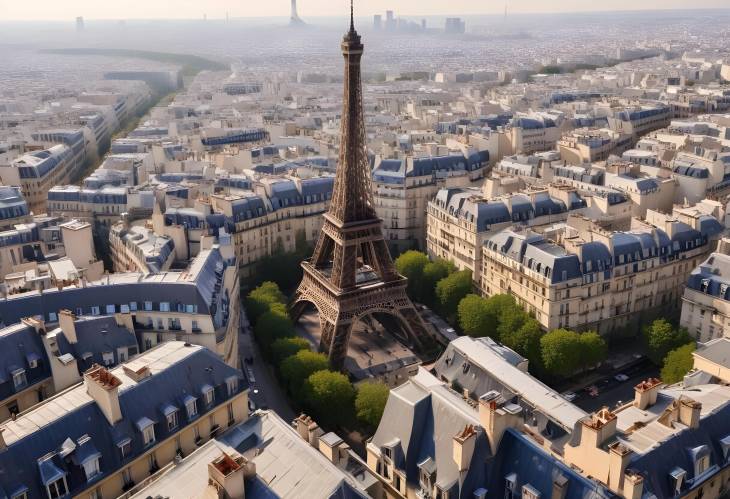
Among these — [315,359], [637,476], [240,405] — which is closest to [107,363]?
[240,405]

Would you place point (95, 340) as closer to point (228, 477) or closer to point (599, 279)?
point (228, 477)

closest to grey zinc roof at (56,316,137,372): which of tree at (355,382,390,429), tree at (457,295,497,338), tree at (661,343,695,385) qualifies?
tree at (355,382,390,429)

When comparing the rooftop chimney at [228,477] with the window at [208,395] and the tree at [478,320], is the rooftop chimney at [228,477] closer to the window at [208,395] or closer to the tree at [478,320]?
the window at [208,395]

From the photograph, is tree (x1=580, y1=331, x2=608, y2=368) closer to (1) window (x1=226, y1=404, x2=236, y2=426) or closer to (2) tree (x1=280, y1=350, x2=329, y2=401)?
(2) tree (x1=280, y1=350, x2=329, y2=401)

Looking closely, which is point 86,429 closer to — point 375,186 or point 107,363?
point 107,363

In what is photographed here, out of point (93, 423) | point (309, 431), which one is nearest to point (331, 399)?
point (309, 431)
